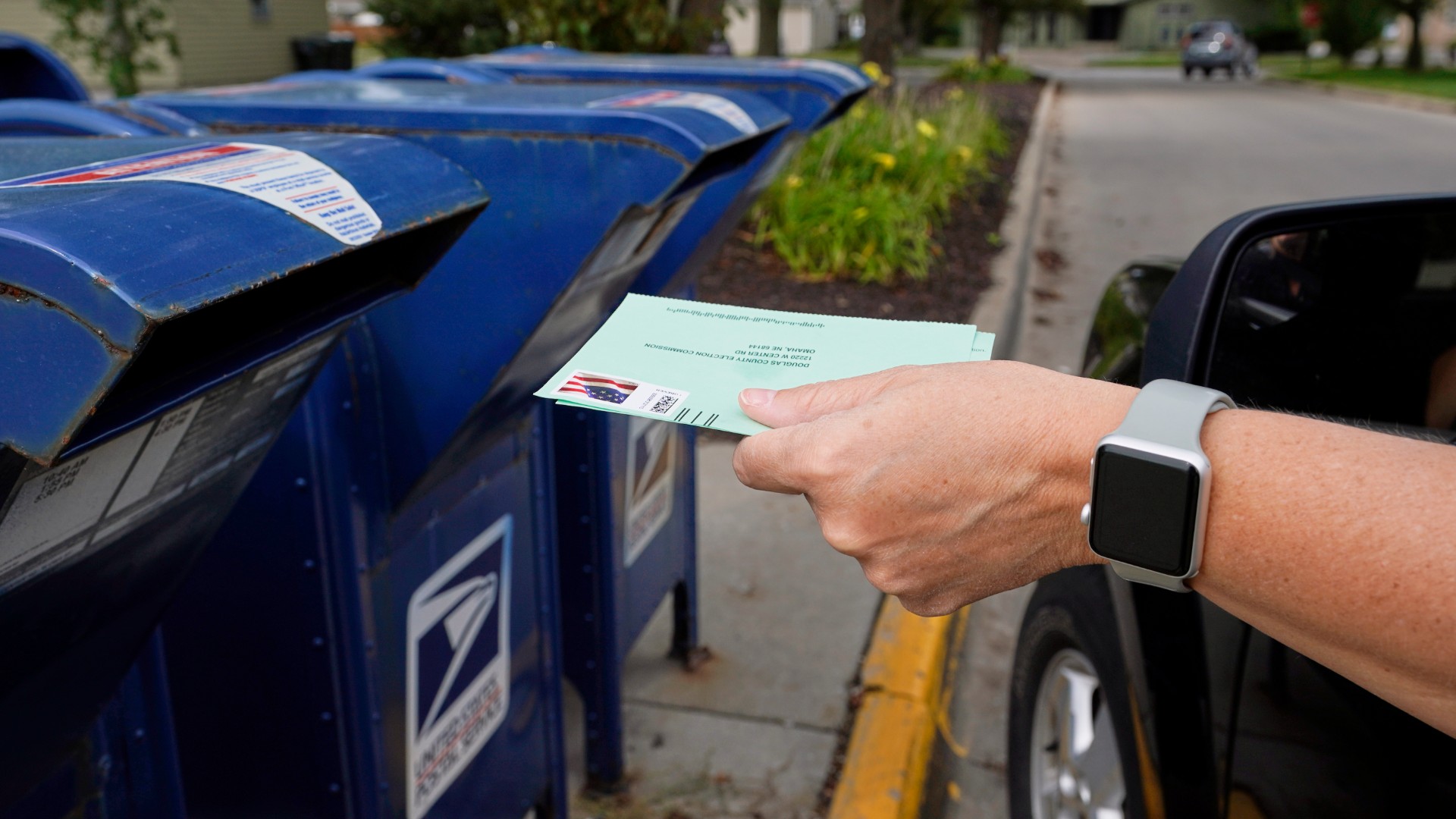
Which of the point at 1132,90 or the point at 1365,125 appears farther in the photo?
the point at 1132,90

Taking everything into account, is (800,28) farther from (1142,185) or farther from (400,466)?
(400,466)

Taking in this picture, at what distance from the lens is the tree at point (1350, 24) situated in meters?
38.0

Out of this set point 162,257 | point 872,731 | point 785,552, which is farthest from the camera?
point 785,552

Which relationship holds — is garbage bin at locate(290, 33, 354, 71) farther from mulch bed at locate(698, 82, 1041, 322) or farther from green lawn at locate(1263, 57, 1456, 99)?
green lawn at locate(1263, 57, 1456, 99)

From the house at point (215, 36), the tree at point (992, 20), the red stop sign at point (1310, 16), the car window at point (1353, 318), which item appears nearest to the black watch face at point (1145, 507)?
the car window at point (1353, 318)

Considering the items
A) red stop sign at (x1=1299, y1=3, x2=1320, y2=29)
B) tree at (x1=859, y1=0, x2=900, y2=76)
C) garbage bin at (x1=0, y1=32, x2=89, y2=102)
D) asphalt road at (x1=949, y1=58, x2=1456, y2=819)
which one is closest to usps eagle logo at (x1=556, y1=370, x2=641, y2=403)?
garbage bin at (x1=0, y1=32, x2=89, y2=102)

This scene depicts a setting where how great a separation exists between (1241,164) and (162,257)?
596 inches

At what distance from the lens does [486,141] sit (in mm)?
1918

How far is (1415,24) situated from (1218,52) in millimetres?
5884

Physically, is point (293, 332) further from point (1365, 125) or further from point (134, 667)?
point (1365, 125)

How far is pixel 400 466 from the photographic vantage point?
1896mm

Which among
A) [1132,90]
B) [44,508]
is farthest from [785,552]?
[1132,90]

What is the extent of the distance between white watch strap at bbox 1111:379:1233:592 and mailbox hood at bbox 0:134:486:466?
0.83 metres

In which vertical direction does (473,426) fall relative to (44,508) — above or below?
below
